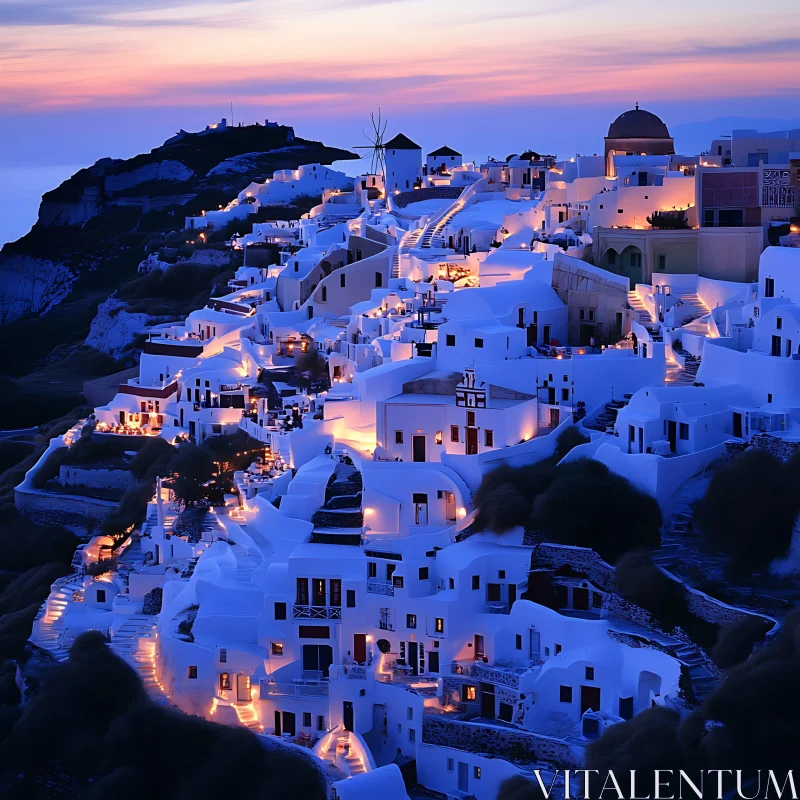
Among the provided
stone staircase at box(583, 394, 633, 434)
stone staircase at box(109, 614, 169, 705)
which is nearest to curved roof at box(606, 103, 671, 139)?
stone staircase at box(583, 394, 633, 434)

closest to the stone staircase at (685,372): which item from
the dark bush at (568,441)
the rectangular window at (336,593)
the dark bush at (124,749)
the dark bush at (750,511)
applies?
the dark bush at (568,441)

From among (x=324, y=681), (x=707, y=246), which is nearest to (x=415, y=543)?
(x=324, y=681)

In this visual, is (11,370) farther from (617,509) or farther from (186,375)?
(617,509)

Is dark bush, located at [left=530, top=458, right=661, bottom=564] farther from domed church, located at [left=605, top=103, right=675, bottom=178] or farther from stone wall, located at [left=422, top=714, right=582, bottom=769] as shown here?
domed church, located at [left=605, top=103, right=675, bottom=178]

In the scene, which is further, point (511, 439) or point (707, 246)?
point (707, 246)

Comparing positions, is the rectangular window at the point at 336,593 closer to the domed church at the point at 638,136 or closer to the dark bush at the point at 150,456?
the dark bush at the point at 150,456
